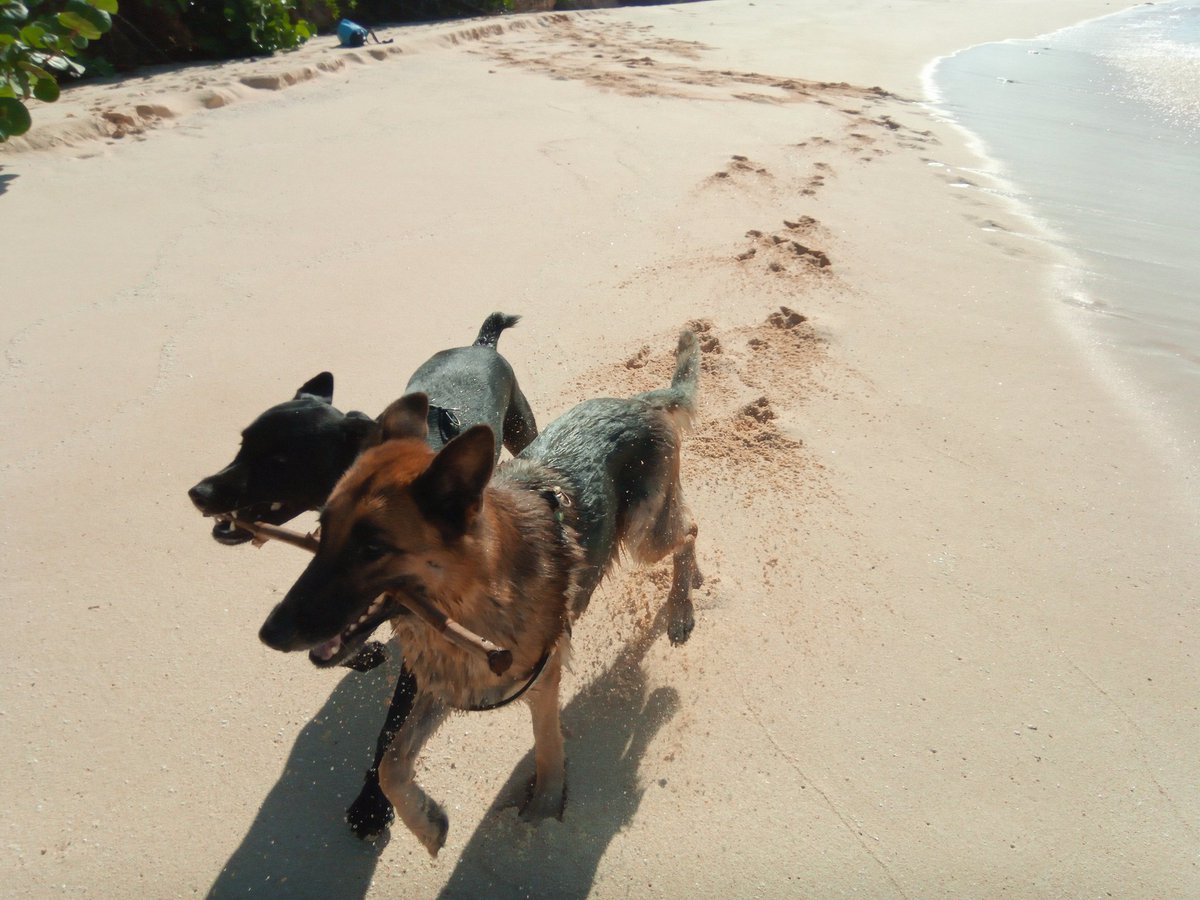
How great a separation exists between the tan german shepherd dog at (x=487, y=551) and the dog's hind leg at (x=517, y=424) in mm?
882

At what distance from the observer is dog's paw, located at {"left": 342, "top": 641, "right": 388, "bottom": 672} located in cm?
344

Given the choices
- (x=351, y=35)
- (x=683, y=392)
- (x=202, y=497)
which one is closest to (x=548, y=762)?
(x=202, y=497)

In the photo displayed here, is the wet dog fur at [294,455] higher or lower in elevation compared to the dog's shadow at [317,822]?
higher

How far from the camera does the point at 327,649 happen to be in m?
2.43

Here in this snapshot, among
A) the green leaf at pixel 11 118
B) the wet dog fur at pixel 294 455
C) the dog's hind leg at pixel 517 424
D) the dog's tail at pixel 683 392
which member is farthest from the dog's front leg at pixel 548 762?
the green leaf at pixel 11 118

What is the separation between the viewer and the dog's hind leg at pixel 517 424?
454 centimetres

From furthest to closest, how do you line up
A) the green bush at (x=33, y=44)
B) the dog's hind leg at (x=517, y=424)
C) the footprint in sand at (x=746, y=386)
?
the green bush at (x=33, y=44) → the footprint in sand at (x=746, y=386) → the dog's hind leg at (x=517, y=424)

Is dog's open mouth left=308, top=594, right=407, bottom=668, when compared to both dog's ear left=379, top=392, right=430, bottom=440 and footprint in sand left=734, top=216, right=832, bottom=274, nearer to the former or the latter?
dog's ear left=379, top=392, right=430, bottom=440

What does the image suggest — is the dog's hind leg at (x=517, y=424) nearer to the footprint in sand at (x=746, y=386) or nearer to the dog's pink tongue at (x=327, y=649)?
the footprint in sand at (x=746, y=386)

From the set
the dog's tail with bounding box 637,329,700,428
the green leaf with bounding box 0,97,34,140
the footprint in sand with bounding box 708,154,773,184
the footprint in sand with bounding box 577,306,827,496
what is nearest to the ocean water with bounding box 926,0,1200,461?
the footprint in sand with bounding box 577,306,827,496

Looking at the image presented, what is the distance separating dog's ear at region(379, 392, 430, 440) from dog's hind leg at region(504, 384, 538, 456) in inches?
60.6

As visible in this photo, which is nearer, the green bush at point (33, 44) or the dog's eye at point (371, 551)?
the dog's eye at point (371, 551)

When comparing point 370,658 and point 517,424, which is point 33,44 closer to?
point 517,424

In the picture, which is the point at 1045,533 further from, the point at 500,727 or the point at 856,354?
the point at 500,727
